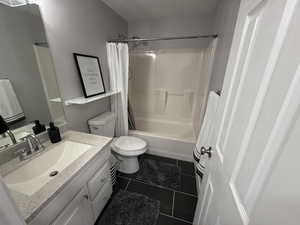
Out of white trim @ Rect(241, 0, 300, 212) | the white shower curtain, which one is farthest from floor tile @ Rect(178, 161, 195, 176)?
white trim @ Rect(241, 0, 300, 212)

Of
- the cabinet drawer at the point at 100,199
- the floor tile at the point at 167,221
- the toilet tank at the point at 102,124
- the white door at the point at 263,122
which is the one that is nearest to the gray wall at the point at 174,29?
the toilet tank at the point at 102,124

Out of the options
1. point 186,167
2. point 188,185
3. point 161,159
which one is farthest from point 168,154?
point 188,185

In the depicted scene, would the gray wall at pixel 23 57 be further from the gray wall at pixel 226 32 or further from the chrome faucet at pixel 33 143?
the gray wall at pixel 226 32

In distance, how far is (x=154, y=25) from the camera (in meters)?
2.23

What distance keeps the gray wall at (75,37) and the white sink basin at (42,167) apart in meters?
0.40

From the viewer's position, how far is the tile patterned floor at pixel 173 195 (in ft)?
4.20

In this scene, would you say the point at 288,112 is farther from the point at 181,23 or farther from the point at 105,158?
the point at 181,23

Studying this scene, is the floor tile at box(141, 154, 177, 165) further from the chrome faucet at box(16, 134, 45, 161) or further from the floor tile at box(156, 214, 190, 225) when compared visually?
the chrome faucet at box(16, 134, 45, 161)

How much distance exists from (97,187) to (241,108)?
121 centimetres

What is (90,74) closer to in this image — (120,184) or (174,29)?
(120,184)

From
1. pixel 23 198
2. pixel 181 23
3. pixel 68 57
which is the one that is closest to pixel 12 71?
pixel 68 57

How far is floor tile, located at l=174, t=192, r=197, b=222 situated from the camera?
4.26ft

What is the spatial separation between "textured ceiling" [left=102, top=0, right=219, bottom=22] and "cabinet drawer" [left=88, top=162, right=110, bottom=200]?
6.71 feet

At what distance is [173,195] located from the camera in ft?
4.91
